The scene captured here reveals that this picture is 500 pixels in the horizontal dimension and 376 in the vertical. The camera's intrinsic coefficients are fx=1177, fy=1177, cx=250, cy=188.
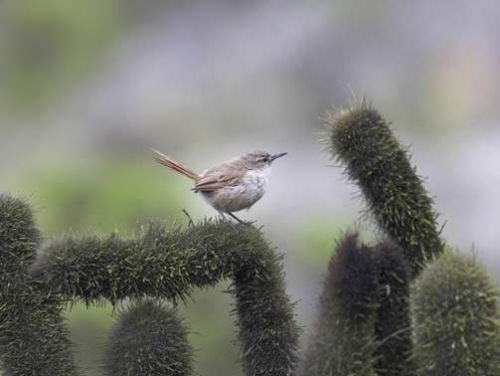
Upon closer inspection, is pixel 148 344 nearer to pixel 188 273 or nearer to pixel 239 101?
pixel 188 273

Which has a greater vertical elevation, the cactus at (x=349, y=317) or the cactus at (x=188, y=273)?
the cactus at (x=188, y=273)

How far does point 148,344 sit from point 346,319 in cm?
41

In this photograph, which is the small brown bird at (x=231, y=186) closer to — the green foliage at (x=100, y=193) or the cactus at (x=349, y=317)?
the cactus at (x=349, y=317)

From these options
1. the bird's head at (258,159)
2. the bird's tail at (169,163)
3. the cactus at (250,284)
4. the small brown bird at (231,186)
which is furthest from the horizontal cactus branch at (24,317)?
the bird's head at (258,159)

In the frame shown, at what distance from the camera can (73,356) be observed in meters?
2.34

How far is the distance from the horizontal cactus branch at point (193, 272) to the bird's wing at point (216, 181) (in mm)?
1158

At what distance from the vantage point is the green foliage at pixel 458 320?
1.95 m

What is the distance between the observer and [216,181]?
3533 mm

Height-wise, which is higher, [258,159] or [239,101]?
[239,101]

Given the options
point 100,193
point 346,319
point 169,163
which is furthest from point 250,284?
point 100,193

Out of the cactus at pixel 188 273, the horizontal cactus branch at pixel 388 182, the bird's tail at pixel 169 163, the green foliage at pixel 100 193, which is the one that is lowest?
the cactus at pixel 188 273

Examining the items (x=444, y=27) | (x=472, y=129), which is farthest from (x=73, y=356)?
(x=444, y=27)

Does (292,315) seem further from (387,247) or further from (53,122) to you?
(53,122)

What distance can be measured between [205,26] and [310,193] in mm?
5094
